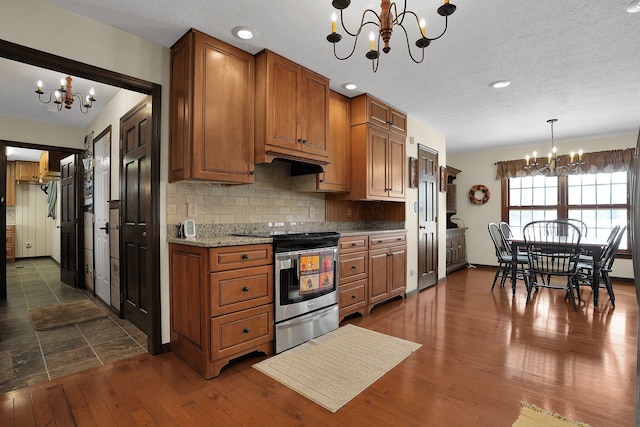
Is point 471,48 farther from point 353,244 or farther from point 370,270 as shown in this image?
point 370,270

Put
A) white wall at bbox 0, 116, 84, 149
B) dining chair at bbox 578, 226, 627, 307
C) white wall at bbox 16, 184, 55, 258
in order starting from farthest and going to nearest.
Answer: white wall at bbox 16, 184, 55, 258
white wall at bbox 0, 116, 84, 149
dining chair at bbox 578, 226, 627, 307

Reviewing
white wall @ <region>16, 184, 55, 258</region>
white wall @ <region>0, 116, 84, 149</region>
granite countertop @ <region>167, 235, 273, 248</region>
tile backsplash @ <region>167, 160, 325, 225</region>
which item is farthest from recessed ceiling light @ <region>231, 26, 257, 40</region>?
white wall @ <region>16, 184, 55, 258</region>

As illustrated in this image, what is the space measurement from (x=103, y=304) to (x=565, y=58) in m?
5.50

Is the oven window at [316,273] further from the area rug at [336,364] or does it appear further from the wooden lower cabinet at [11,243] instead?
the wooden lower cabinet at [11,243]

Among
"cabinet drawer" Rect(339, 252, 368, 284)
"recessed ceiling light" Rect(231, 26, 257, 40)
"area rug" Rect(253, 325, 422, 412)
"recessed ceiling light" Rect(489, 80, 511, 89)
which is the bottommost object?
"area rug" Rect(253, 325, 422, 412)

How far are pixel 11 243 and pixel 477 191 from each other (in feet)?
34.2

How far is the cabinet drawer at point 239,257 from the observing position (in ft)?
7.39

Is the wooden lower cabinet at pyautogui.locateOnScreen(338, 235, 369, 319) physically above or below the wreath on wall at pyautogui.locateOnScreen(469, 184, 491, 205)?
below

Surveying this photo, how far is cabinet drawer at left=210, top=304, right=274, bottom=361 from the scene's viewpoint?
2.27 meters

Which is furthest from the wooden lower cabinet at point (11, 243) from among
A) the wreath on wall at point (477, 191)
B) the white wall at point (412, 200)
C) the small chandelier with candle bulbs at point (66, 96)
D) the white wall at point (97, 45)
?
the wreath on wall at point (477, 191)

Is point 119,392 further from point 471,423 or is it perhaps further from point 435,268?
point 435,268

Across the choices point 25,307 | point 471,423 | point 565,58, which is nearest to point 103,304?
point 25,307

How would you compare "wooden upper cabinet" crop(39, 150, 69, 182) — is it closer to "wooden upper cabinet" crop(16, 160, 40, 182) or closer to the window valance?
"wooden upper cabinet" crop(16, 160, 40, 182)

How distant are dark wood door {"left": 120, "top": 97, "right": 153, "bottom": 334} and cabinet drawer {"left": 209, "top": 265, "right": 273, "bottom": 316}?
0.70 m
